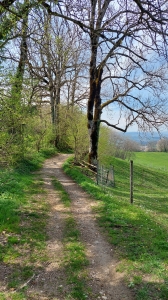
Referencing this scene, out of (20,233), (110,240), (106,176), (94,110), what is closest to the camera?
(110,240)

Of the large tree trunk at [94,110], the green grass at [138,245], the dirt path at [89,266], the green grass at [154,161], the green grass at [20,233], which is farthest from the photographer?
the green grass at [154,161]

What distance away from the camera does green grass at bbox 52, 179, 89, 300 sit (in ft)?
13.5

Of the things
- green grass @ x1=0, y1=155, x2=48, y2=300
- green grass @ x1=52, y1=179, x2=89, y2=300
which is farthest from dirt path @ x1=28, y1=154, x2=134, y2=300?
green grass @ x1=0, y1=155, x2=48, y2=300

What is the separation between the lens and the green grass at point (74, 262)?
413cm

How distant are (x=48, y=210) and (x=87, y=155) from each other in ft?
33.4

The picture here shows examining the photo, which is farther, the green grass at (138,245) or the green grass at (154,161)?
the green grass at (154,161)

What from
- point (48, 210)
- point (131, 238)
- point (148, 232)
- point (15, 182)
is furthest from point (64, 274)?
point (15, 182)

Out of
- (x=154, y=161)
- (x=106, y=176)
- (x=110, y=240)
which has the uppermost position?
(x=106, y=176)

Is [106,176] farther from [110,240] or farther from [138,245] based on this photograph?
[138,245]

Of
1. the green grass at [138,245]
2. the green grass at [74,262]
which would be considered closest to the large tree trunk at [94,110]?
the green grass at [138,245]

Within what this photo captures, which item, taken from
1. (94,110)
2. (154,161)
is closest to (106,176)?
(94,110)

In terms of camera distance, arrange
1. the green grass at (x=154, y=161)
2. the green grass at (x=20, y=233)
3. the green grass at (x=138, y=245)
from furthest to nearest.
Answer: the green grass at (x=154, y=161) → the green grass at (x=20, y=233) → the green grass at (x=138, y=245)

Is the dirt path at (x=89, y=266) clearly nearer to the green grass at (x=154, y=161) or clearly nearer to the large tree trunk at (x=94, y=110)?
the large tree trunk at (x=94, y=110)

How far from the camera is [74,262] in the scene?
4984 mm
